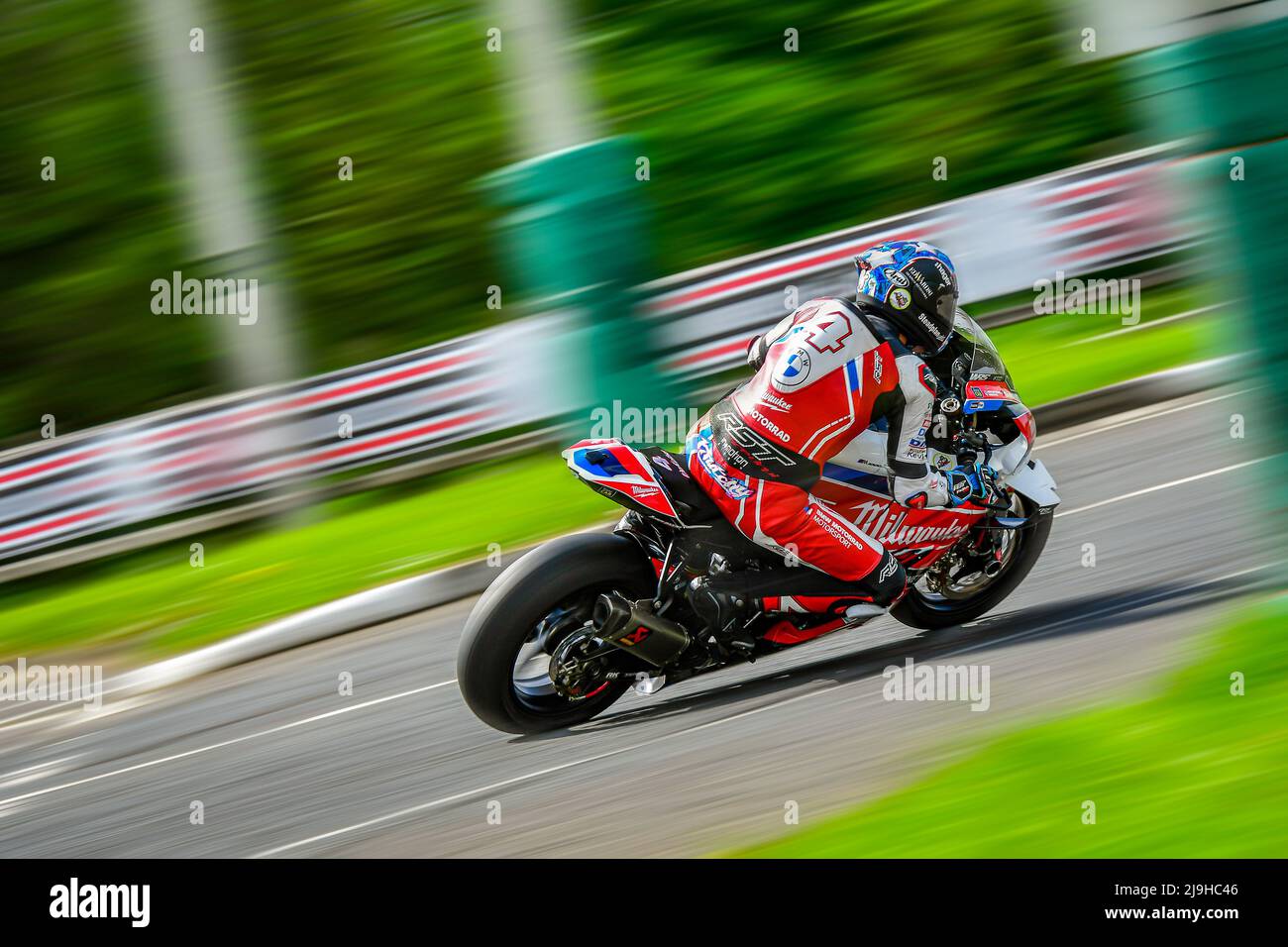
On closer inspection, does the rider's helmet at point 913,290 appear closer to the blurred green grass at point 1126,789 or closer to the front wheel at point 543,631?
the front wheel at point 543,631

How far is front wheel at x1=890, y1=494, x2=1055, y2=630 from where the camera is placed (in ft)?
23.0

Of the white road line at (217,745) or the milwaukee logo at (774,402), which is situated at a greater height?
the milwaukee logo at (774,402)

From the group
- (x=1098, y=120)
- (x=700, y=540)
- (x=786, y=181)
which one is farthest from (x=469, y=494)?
(x=1098, y=120)

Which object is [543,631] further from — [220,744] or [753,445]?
[220,744]

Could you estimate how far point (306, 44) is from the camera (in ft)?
60.8

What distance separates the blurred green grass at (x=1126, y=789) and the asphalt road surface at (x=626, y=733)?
0.25 metres

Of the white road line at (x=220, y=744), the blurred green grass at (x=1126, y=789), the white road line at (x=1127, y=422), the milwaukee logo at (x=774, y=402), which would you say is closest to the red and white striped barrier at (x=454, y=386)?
the white road line at (x=1127, y=422)

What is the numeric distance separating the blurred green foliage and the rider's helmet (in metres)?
10.6

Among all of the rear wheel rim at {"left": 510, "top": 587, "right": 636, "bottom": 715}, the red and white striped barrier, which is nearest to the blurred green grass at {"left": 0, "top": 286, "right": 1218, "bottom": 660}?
the red and white striped barrier

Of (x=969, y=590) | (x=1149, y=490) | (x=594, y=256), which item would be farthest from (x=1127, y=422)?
(x=594, y=256)

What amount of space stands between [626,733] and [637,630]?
23.5 inches

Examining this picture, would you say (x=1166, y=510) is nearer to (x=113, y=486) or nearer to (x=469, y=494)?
(x=469, y=494)

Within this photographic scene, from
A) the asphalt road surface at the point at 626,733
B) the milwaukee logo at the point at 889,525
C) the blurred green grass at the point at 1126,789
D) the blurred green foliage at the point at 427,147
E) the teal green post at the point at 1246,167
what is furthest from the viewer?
the blurred green foliage at the point at 427,147

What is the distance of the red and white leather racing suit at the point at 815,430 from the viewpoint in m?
6.21
